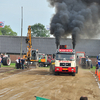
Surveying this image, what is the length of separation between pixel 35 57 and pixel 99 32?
11139 millimetres

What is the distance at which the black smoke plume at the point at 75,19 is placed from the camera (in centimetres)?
2711

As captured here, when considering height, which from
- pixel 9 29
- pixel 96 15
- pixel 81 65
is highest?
pixel 9 29

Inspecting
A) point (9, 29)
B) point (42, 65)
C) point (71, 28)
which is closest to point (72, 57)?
point (71, 28)

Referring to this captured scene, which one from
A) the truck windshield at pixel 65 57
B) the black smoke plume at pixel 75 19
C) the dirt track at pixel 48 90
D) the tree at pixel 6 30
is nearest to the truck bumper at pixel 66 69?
the truck windshield at pixel 65 57

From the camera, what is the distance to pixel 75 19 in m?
27.5

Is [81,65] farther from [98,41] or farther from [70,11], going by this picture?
[98,41]

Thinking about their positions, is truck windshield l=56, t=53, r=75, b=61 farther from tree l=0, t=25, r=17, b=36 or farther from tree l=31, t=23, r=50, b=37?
tree l=0, t=25, r=17, b=36

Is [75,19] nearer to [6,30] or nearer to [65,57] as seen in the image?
[65,57]

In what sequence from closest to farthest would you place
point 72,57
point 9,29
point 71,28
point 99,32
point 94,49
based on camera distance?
1. point 72,57
2. point 71,28
3. point 99,32
4. point 94,49
5. point 9,29

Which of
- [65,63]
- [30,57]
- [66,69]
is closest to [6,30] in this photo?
[30,57]

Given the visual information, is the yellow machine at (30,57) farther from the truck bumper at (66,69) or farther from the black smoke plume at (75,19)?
the truck bumper at (66,69)

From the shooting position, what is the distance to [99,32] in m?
30.2

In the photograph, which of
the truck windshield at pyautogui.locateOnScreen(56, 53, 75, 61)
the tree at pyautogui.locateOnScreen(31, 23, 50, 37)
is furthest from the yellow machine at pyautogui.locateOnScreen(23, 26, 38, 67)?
the tree at pyautogui.locateOnScreen(31, 23, 50, 37)

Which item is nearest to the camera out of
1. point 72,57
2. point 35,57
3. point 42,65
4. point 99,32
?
point 72,57
